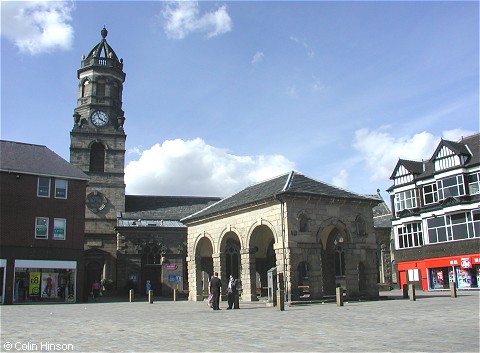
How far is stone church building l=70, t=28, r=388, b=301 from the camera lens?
25.0m

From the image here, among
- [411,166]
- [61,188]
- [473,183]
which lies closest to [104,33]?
[61,188]

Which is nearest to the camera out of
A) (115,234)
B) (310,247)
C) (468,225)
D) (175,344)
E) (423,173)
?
Answer: (175,344)

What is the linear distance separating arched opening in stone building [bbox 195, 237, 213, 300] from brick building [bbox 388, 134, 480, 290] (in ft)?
59.0

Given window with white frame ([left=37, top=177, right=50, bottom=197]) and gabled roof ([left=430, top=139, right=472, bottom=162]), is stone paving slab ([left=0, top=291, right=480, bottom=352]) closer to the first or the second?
window with white frame ([left=37, top=177, right=50, bottom=197])

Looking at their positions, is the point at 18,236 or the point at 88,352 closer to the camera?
the point at 88,352

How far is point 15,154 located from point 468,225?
3288 cm

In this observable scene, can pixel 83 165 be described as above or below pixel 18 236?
above

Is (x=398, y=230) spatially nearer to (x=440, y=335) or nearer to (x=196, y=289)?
(x=196, y=289)

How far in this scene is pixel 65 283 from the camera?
3200 centimetres

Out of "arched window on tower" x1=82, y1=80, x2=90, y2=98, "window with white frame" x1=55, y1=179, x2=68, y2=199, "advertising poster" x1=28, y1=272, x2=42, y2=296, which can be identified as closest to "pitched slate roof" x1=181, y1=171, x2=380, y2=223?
"window with white frame" x1=55, y1=179, x2=68, y2=199

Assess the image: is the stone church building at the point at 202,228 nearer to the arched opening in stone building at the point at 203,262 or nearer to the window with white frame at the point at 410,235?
the arched opening in stone building at the point at 203,262

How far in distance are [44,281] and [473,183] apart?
1223 inches

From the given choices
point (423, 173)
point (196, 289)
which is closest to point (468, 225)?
point (423, 173)

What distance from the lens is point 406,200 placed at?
1705 inches
